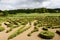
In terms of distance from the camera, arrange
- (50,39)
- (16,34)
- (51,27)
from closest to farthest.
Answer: (50,39) → (16,34) → (51,27)

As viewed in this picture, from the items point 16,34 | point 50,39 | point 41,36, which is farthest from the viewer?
point 16,34

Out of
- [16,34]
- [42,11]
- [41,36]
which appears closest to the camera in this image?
[41,36]

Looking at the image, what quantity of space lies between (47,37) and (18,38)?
4.27 meters

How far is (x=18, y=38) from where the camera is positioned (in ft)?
72.5

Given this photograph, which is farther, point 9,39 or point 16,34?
point 16,34

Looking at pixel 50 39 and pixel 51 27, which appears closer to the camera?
pixel 50 39

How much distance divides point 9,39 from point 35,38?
379 cm

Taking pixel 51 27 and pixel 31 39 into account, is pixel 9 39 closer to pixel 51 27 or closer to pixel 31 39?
pixel 31 39

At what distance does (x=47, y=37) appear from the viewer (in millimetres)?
21375

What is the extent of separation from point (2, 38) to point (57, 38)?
26.5 feet

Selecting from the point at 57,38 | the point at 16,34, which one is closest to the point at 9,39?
the point at 16,34

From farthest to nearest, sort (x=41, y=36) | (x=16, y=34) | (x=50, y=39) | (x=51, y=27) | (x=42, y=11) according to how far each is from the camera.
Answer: (x=42, y=11) → (x=51, y=27) → (x=16, y=34) → (x=41, y=36) → (x=50, y=39)

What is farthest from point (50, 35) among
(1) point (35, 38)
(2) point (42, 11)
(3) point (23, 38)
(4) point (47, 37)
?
(2) point (42, 11)

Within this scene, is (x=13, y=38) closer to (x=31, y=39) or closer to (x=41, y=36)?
(x=31, y=39)
